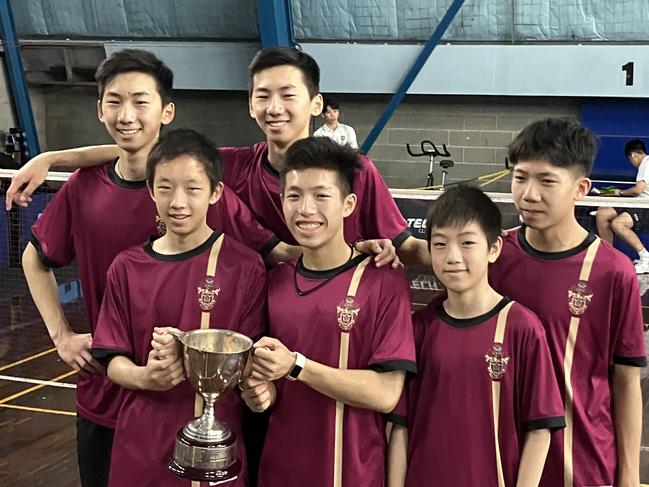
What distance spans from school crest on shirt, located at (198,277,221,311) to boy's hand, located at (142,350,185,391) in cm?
27

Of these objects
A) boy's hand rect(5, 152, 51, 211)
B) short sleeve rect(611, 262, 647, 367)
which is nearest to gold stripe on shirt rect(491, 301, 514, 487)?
short sleeve rect(611, 262, 647, 367)

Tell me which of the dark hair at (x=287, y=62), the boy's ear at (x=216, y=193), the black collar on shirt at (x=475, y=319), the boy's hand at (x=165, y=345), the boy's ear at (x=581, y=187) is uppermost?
the dark hair at (x=287, y=62)

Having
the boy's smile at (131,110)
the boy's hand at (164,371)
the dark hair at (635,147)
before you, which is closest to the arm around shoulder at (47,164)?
the boy's smile at (131,110)

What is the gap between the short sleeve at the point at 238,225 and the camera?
266 cm

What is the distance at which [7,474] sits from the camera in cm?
467

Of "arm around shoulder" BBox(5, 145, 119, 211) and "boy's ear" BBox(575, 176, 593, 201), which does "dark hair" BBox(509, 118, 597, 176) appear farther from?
"arm around shoulder" BBox(5, 145, 119, 211)

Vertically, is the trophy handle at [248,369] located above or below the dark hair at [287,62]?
below

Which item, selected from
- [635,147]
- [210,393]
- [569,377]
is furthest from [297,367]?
[635,147]

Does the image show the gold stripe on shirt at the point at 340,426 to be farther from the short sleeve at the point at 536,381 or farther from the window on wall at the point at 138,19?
the window on wall at the point at 138,19

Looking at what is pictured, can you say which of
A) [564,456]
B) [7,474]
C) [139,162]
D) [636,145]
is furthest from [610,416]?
[636,145]

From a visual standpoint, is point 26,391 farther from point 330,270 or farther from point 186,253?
point 330,270

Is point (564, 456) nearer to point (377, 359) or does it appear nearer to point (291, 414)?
point (377, 359)

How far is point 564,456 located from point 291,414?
729mm

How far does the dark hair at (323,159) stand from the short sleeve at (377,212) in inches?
10.2
